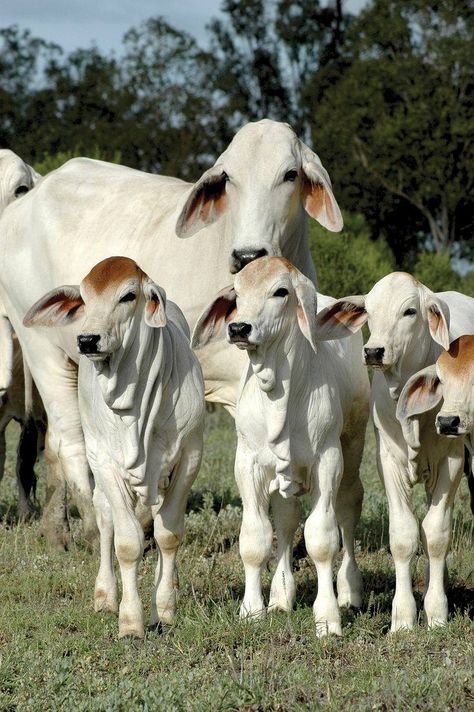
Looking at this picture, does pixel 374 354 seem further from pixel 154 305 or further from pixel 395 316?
pixel 154 305

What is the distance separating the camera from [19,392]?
1052 cm

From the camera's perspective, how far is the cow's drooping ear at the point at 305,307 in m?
5.98

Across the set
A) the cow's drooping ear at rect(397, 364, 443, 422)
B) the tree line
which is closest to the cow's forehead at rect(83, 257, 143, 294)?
the cow's drooping ear at rect(397, 364, 443, 422)

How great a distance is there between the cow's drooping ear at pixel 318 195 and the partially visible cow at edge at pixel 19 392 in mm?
3127

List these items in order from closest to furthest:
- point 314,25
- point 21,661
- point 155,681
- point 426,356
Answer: point 155,681
point 21,661
point 426,356
point 314,25

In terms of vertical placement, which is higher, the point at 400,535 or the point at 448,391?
the point at 448,391

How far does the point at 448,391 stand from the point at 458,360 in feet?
0.54

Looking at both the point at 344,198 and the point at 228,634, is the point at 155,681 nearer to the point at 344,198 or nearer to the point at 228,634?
the point at 228,634

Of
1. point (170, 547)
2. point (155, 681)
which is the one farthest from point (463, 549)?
point (155, 681)

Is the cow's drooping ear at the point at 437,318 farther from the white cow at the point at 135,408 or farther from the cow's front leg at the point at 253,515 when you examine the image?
the white cow at the point at 135,408

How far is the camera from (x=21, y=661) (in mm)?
5637

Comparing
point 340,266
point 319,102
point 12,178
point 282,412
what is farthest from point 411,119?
point 282,412

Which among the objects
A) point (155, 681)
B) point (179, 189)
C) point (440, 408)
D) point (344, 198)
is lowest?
point (155, 681)

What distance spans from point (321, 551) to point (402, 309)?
1236mm
